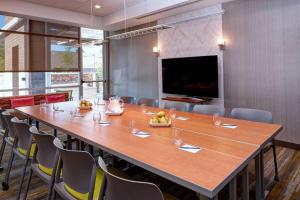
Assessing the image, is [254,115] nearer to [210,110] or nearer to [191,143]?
[210,110]

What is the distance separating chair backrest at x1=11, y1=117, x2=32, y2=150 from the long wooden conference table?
31cm

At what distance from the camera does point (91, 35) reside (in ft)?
23.9

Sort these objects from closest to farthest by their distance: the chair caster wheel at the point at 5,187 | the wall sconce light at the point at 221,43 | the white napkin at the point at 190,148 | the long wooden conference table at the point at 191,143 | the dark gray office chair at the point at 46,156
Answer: the long wooden conference table at the point at 191,143 → the white napkin at the point at 190,148 → the dark gray office chair at the point at 46,156 → the chair caster wheel at the point at 5,187 → the wall sconce light at the point at 221,43

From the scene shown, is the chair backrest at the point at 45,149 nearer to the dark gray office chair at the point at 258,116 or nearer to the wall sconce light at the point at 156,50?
the dark gray office chair at the point at 258,116

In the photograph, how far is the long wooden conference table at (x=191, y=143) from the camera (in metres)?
1.26

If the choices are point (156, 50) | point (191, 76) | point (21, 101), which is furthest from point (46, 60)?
point (191, 76)

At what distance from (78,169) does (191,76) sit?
4.09 m

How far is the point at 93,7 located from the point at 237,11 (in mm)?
3543

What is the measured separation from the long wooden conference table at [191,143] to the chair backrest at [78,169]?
255 mm

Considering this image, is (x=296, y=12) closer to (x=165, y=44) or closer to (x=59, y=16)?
(x=165, y=44)

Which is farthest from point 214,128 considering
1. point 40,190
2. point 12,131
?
point 12,131

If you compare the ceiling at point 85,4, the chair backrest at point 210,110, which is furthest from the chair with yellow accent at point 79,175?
the ceiling at point 85,4

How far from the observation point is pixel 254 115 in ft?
9.50

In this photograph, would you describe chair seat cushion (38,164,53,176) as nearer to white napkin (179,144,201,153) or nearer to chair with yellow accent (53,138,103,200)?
chair with yellow accent (53,138,103,200)
